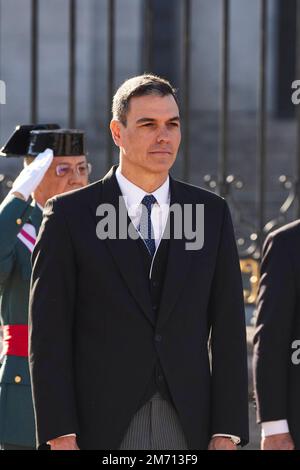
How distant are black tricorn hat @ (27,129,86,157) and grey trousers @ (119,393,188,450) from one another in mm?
1350

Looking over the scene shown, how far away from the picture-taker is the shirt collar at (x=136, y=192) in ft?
11.3

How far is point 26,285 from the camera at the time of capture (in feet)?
13.7

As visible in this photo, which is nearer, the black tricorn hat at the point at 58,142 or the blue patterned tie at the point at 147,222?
the blue patterned tie at the point at 147,222

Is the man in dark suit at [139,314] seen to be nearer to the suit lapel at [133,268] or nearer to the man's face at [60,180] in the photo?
the suit lapel at [133,268]

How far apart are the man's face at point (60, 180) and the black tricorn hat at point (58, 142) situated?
0.05m

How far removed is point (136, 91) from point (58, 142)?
3.60ft

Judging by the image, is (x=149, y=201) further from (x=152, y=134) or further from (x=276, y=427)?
(x=276, y=427)

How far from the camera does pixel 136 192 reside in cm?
344

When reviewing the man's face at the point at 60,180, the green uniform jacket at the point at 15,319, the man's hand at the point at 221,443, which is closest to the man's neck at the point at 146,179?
the man's hand at the point at 221,443

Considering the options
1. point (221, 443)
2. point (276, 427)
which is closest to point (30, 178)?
point (276, 427)

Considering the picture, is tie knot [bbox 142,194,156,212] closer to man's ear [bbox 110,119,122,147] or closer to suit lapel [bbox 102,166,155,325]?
suit lapel [bbox 102,166,155,325]

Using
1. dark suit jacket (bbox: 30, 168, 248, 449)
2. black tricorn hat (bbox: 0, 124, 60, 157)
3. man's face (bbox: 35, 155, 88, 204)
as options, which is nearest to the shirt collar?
dark suit jacket (bbox: 30, 168, 248, 449)

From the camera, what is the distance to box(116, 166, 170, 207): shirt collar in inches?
135
